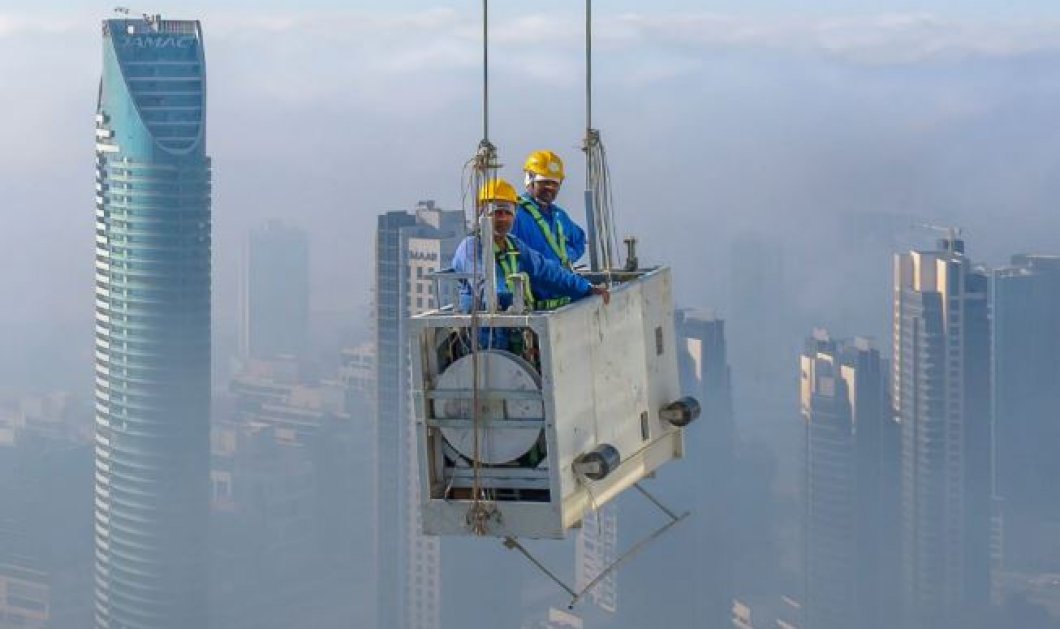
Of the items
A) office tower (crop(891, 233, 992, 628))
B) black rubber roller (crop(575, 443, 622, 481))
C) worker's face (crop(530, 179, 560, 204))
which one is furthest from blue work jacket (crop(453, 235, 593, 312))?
office tower (crop(891, 233, 992, 628))

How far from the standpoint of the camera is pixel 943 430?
392ft

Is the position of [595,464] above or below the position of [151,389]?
above

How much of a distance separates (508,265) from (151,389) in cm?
11385

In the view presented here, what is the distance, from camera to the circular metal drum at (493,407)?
853cm

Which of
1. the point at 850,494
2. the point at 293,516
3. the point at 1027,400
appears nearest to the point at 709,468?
the point at 850,494

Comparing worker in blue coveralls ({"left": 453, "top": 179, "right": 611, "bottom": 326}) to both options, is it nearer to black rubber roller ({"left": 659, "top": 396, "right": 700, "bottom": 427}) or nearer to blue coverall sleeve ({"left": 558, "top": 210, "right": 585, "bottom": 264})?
blue coverall sleeve ({"left": 558, "top": 210, "right": 585, "bottom": 264})

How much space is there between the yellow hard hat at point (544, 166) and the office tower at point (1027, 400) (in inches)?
4515

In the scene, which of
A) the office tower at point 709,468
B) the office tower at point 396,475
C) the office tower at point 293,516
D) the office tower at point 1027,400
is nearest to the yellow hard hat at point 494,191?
the office tower at point 396,475

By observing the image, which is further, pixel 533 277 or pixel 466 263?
pixel 533 277

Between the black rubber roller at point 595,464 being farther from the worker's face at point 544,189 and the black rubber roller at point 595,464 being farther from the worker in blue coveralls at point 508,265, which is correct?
the worker's face at point 544,189

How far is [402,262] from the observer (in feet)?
336

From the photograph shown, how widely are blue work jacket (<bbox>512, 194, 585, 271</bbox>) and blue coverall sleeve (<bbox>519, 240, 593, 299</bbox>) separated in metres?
0.22

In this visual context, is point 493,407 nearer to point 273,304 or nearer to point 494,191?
point 494,191

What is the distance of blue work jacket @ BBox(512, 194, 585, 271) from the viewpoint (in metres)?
9.27
